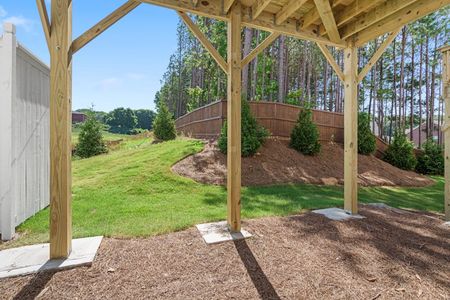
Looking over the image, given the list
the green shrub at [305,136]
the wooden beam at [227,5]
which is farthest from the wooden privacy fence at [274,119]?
the wooden beam at [227,5]

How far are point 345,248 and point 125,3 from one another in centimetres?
379

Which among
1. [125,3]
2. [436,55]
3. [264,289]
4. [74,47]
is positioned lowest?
[264,289]

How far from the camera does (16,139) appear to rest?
3.00 metres

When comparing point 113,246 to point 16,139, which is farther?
point 16,139

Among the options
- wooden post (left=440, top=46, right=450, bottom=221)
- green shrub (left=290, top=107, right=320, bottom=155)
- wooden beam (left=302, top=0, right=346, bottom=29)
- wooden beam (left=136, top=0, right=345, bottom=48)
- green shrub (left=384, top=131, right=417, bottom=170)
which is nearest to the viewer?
wooden beam (left=136, top=0, right=345, bottom=48)

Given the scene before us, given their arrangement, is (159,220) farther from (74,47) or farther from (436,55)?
(436,55)

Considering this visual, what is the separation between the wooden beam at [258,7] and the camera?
9.86 ft

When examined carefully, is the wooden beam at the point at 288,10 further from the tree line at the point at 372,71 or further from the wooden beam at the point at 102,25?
the tree line at the point at 372,71

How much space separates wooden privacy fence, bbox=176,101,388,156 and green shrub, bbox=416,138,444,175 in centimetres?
558

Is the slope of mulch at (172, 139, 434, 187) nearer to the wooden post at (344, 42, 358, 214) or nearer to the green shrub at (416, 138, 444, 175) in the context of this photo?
the wooden post at (344, 42, 358, 214)

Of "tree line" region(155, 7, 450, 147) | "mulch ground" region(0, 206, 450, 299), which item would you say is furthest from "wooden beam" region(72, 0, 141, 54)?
"tree line" region(155, 7, 450, 147)

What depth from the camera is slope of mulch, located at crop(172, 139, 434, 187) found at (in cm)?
671

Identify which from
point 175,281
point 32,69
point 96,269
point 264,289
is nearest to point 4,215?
point 96,269

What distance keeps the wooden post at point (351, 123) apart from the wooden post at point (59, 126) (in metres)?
4.05
